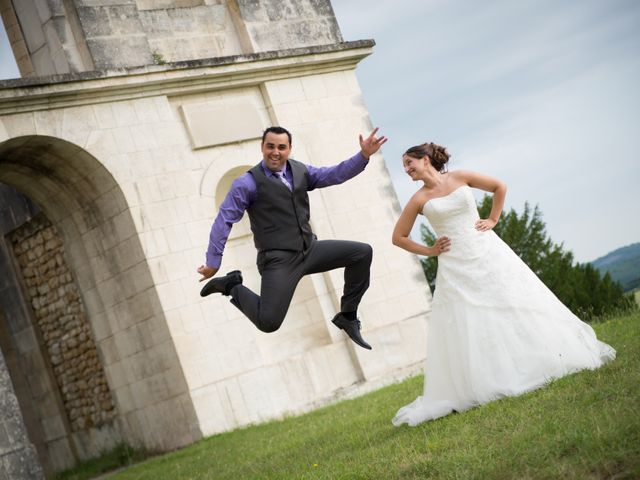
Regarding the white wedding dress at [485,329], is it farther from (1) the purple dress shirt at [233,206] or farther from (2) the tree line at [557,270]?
(2) the tree line at [557,270]

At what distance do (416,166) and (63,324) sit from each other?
9409mm

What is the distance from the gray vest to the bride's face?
3.11 ft

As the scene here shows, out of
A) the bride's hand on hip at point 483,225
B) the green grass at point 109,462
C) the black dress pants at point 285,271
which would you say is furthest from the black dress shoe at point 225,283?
the green grass at point 109,462

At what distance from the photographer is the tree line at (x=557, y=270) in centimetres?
1841

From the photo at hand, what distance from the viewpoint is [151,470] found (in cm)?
1130

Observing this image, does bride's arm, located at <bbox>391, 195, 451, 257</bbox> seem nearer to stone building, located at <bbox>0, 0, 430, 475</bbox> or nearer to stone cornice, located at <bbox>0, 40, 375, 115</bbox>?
stone building, located at <bbox>0, 0, 430, 475</bbox>

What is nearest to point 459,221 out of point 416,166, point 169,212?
point 416,166

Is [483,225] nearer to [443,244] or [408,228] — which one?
[443,244]

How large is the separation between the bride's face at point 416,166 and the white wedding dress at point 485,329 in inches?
9.9

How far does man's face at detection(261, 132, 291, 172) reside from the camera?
24.3 ft

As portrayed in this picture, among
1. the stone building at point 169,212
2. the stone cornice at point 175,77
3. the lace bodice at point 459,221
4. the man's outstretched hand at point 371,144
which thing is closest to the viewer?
the man's outstretched hand at point 371,144

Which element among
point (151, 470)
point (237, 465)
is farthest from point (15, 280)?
point (237, 465)

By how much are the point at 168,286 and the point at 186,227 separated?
87 cm

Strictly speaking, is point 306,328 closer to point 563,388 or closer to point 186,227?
point 186,227
